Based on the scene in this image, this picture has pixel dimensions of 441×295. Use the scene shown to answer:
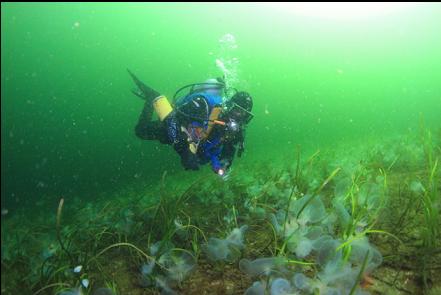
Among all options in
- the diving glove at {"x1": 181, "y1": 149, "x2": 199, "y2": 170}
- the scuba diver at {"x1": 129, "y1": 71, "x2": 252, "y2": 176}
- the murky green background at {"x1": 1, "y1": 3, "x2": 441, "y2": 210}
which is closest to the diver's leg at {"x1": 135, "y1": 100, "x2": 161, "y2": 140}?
the scuba diver at {"x1": 129, "y1": 71, "x2": 252, "y2": 176}

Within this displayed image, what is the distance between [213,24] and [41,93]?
6654cm

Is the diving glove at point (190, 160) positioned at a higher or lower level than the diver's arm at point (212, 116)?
lower

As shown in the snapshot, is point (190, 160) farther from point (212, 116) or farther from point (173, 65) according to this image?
point (173, 65)

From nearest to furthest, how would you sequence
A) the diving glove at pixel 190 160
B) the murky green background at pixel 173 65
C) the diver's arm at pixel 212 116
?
the diving glove at pixel 190 160, the diver's arm at pixel 212 116, the murky green background at pixel 173 65

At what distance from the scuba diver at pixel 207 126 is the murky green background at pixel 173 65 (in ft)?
141

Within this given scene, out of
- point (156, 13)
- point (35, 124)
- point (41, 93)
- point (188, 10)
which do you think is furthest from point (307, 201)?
point (41, 93)

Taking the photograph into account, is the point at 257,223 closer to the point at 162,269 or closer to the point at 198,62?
the point at 162,269

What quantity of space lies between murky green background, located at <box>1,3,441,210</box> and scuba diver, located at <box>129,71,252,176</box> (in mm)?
42844

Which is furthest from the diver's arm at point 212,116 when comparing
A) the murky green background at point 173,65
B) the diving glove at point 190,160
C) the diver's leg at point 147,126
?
the murky green background at point 173,65

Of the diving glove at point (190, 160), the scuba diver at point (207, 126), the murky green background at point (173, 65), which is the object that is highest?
the scuba diver at point (207, 126)

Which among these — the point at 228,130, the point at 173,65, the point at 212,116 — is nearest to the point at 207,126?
the point at 212,116

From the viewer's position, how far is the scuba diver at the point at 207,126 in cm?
607

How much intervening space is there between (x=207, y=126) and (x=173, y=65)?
97953mm

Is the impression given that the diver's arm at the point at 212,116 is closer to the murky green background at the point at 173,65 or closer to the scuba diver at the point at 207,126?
the scuba diver at the point at 207,126
